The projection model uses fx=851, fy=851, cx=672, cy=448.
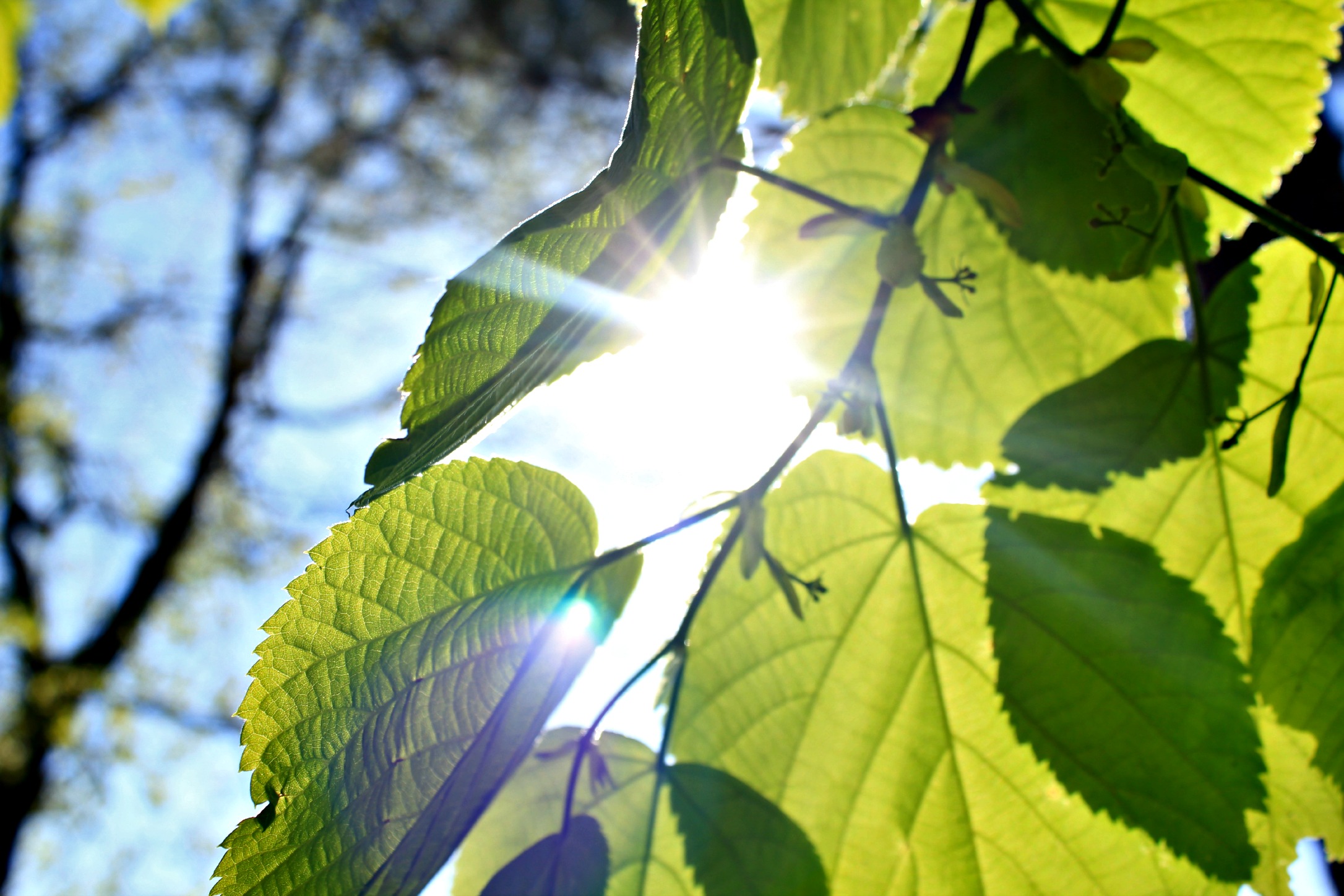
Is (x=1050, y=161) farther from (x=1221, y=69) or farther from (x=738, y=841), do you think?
(x=738, y=841)

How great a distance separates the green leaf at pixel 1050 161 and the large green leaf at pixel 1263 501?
0.08 meters

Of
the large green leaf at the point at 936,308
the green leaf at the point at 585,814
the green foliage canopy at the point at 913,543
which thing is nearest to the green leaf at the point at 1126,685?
the green foliage canopy at the point at 913,543

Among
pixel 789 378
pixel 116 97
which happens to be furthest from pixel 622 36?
pixel 789 378

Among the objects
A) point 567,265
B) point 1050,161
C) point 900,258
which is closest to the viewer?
point 567,265

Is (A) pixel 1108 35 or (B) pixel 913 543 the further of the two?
(B) pixel 913 543

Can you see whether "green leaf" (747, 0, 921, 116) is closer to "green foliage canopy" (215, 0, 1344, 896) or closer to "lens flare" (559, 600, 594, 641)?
"green foliage canopy" (215, 0, 1344, 896)

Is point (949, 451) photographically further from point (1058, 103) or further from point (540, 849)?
point (540, 849)

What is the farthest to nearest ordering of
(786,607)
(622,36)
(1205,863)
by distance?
1. (622,36)
2. (786,607)
3. (1205,863)

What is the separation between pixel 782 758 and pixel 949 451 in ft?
0.85

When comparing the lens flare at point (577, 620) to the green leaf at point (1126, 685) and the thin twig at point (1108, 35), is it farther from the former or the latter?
the thin twig at point (1108, 35)

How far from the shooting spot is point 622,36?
7.11 metres

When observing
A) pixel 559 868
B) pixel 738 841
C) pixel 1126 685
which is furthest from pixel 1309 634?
pixel 559 868

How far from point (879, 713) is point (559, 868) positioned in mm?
223

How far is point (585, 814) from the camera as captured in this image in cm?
54
